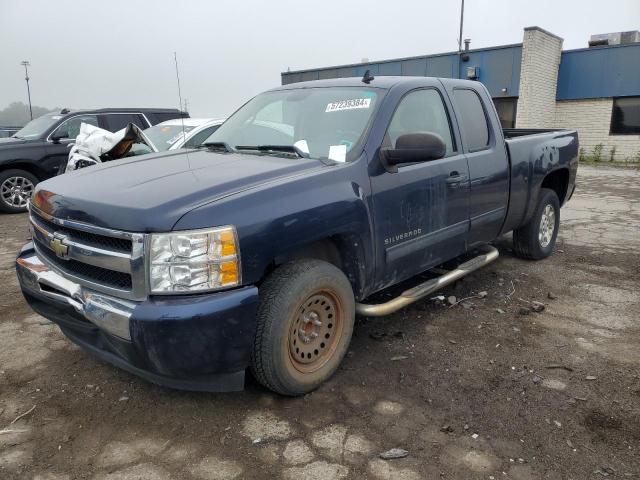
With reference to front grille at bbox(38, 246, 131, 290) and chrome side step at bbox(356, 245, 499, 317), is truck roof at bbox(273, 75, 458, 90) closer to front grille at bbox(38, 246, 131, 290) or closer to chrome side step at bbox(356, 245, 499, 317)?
chrome side step at bbox(356, 245, 499, 317)

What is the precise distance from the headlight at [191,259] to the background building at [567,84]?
16860 mm

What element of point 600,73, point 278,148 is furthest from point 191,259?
point 600,73

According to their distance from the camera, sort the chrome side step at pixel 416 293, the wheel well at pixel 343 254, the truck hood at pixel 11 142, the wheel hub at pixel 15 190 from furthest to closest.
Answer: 1. the wheel hub at pixel 15 190
2. the truck hood at pixel 11 142
3. the chrome side step at pixel 416 293
4. the wheel well at pixel 343 254

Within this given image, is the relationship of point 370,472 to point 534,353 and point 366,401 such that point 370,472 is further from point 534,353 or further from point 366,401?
point 534,353

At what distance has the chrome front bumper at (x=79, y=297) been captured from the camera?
2400 millimetres

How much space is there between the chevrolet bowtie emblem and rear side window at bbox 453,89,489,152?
2.98 metres

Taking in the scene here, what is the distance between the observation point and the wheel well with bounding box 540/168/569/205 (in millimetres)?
5574

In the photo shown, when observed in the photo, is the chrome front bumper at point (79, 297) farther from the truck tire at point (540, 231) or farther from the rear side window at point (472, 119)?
the truck tire at point (540, 231)

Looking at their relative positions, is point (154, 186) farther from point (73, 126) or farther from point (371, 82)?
point (73, 126)

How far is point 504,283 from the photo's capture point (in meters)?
4.88

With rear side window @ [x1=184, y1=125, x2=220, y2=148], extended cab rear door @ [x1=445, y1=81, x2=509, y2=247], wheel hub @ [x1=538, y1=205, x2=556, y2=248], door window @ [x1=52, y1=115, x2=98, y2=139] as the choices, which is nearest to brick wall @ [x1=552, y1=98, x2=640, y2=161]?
wheel hub @ [x1=538, y1=205, x2=556, y2=248]

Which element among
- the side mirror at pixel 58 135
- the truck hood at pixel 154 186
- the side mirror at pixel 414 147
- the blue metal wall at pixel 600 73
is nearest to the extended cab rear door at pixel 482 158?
the side mirror at pixel 414 147

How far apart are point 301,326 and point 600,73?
1801cm

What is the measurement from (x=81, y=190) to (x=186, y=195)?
71 cm
